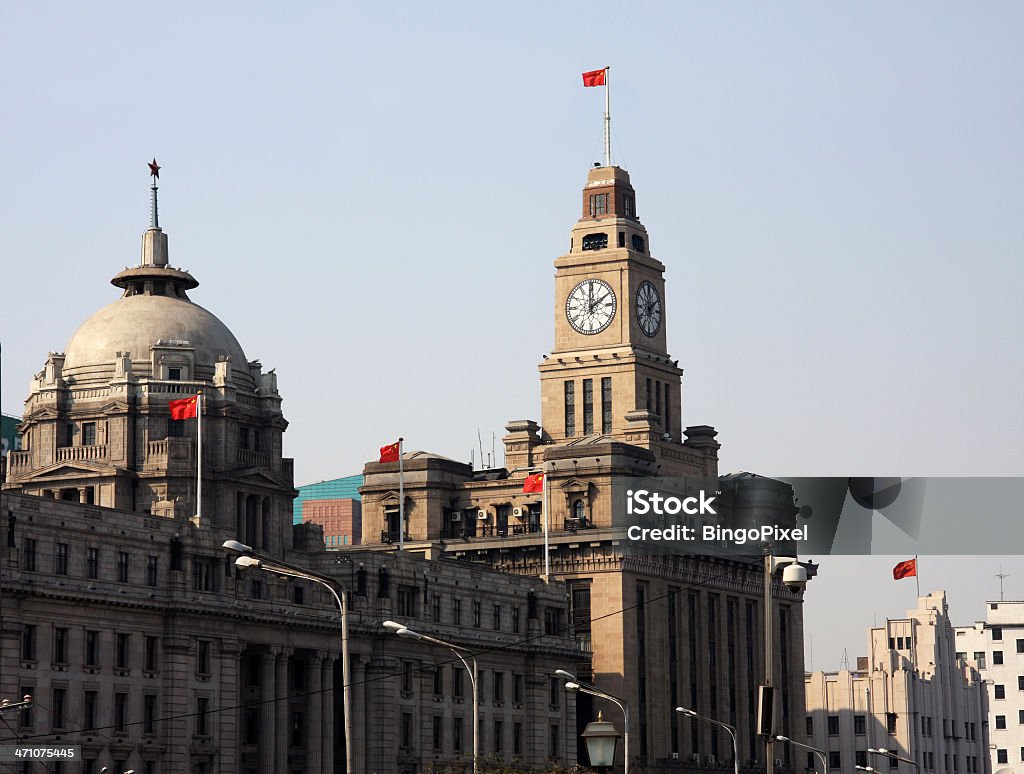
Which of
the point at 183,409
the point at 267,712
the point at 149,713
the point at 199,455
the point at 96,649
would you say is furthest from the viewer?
the point at 183,409

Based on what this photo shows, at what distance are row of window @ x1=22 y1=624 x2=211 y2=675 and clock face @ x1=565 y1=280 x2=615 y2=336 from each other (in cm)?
6843

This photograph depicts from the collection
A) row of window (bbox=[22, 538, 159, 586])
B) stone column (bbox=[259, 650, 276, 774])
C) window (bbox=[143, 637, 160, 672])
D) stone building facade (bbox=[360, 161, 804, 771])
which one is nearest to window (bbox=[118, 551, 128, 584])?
row of window (bbox=[22, 538, 159, 586])

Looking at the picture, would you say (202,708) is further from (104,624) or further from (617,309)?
(617,309)

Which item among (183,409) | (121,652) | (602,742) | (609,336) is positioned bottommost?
(602,742)

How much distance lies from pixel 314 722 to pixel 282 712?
3406mm

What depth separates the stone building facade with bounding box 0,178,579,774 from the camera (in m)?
111

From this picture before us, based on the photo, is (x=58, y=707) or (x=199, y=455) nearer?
(x=58, y=707)

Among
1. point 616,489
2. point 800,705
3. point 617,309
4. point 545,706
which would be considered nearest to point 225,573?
point 545,706

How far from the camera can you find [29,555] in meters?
109

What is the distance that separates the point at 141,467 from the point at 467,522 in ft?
139

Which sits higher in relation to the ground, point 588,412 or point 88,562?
point 588,412

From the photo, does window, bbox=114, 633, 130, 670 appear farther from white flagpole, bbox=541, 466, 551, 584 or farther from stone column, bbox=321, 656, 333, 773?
white flagpole, bbox=541, 466, 551, 584

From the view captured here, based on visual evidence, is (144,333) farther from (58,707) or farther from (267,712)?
(58,707)

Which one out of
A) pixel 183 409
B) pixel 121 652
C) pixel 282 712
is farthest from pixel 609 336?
pixel 121 652
